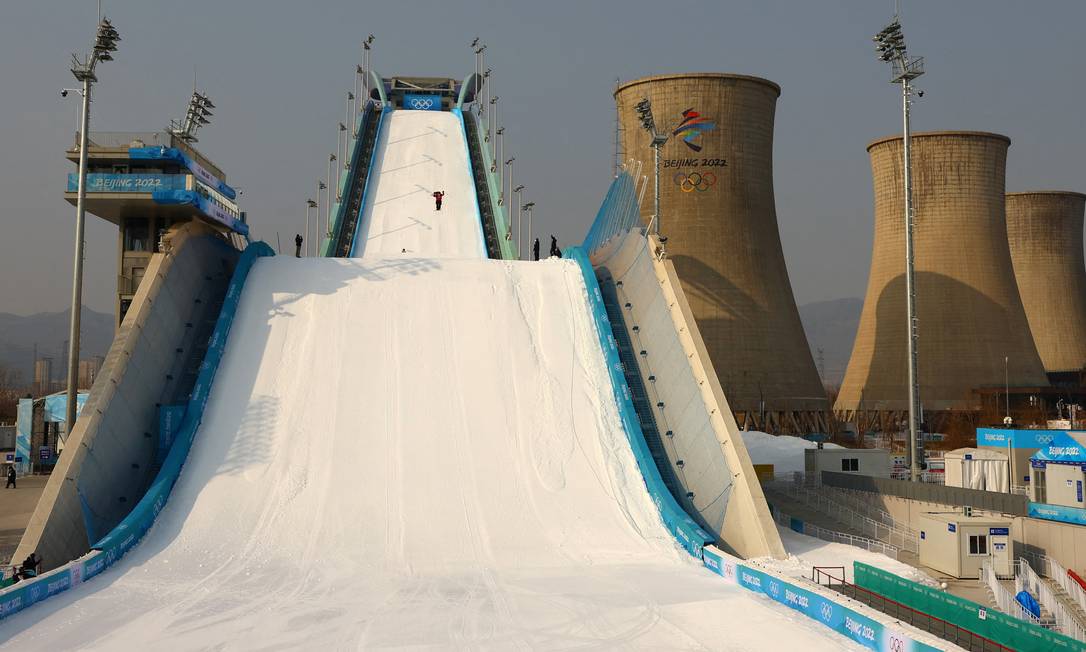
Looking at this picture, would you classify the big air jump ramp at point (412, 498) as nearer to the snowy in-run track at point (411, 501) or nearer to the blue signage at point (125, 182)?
the snowy in-run track at point (411, 501)

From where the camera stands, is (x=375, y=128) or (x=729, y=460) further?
(x=375, y=128)

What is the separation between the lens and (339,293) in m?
23.2

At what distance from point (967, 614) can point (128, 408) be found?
14.5 meters

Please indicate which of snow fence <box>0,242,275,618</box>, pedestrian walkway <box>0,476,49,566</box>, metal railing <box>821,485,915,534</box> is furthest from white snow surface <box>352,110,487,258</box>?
metal railing <box>821,485,915,534</box>

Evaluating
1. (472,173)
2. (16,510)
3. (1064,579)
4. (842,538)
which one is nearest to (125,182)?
(16,510)

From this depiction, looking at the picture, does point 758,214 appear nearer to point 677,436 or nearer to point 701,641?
point 677,436

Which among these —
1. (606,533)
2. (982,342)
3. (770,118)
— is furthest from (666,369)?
(982,342)

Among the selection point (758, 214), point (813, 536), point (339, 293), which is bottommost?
point (813, 536)

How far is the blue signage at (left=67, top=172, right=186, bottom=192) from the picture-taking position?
28312 mm

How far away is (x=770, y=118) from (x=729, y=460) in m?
28.7

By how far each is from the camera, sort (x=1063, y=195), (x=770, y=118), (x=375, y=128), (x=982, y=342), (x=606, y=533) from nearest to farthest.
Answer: (x=606, y=533) → (x=375, y=128) → (x=770, y=118) → (x=982, y=342) → (x=1063, y=195)

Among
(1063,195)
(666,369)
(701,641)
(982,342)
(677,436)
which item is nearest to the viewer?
(701,641)

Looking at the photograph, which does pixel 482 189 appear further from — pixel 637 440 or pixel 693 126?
pixel 637 440

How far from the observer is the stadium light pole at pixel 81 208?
18.7 meters
